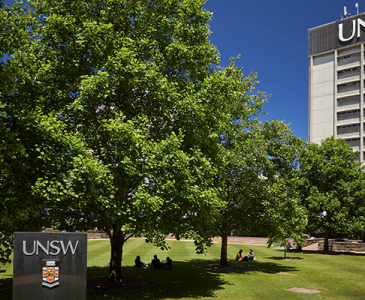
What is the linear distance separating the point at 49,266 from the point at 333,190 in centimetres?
3736

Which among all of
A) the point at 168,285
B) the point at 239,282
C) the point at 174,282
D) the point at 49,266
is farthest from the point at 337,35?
the point at 49,266

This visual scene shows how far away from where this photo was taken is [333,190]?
4084 cm

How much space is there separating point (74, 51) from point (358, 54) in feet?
305

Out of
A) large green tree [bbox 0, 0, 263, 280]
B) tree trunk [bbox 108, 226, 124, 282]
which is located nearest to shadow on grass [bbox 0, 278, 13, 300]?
large green tree [bbox 0, 0, 263, 280]

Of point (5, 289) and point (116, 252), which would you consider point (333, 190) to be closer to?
point (116, 252)

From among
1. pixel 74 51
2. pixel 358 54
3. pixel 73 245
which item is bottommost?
pixel 73 245

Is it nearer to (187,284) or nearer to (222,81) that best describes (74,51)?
(222,81)

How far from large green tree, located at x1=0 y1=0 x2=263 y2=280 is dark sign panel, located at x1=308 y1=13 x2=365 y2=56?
288ft

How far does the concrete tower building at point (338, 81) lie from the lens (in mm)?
91250

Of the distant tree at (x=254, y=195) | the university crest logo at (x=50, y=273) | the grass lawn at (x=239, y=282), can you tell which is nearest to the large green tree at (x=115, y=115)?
the grass lawn at (x=239, y=282)

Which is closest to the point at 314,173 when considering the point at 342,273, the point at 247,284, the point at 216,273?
the point at 342,273

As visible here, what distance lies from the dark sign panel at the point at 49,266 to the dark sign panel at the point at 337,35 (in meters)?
99.4

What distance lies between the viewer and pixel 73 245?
393 inches

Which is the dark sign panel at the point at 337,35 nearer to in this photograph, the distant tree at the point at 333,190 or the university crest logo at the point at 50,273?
the distant tree at the point at 333,190
